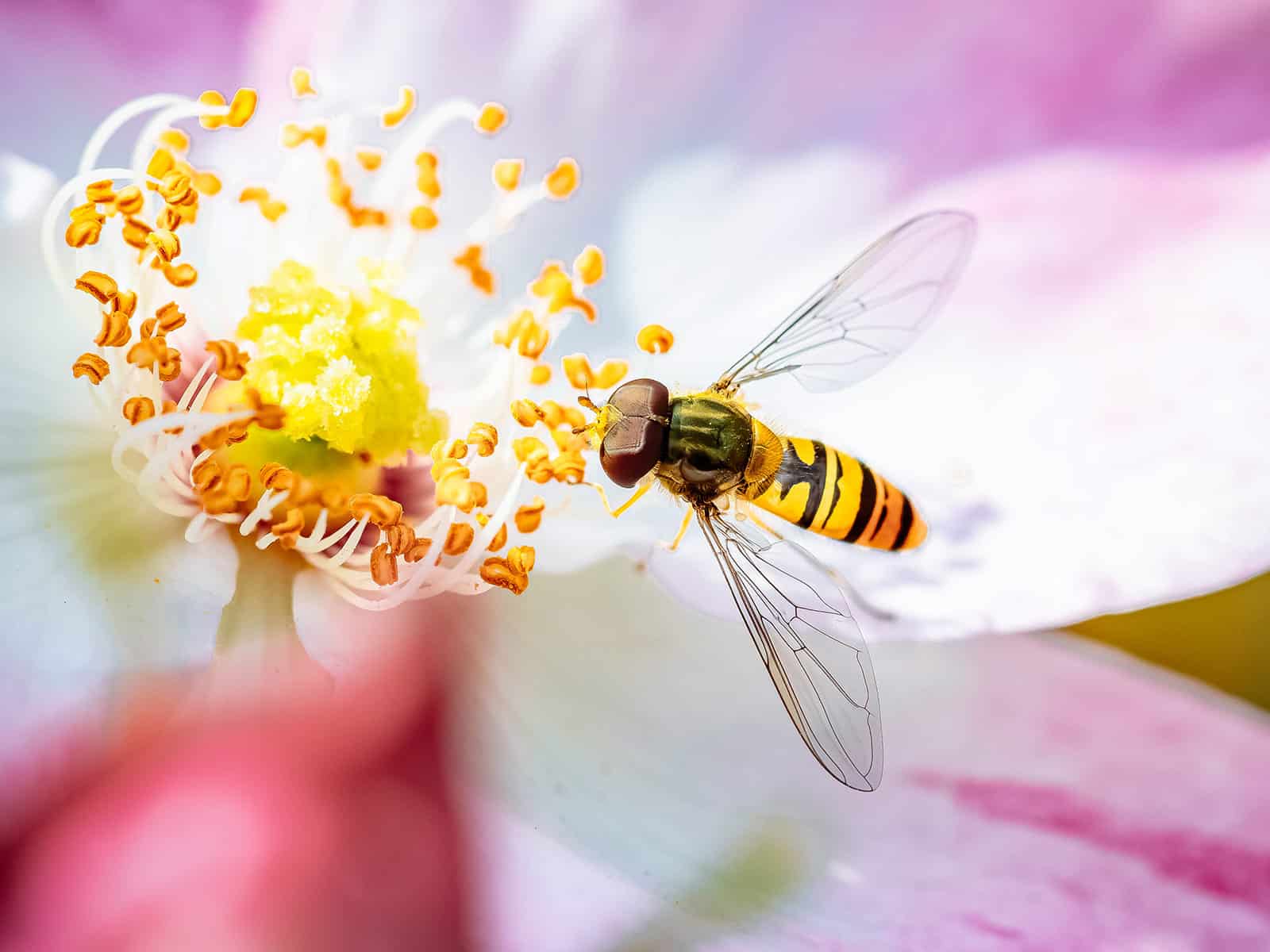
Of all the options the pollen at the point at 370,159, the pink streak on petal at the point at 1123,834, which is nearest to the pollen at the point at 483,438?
the pollen at the point at 370,159

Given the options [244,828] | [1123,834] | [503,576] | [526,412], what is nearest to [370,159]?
[526,412]

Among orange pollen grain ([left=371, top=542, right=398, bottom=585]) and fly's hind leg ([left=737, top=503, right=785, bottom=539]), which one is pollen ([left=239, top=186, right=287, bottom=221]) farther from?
fly's hind leg ([left=737, top=503, right=785, bottom=539])

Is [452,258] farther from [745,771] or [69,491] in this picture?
[745,771]

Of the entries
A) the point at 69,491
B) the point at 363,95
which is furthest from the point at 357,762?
the point at 363,95

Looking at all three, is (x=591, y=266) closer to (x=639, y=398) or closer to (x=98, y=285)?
(x=639, y=398)

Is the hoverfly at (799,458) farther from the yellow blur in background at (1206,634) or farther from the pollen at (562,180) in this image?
the yellow blur in background at (1206,634)

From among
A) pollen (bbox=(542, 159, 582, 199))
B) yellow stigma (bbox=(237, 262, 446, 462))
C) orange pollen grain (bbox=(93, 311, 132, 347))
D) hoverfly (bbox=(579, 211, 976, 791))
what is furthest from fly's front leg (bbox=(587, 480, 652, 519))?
orange pollen grain (bbox=(93, 311, 132, 347))
